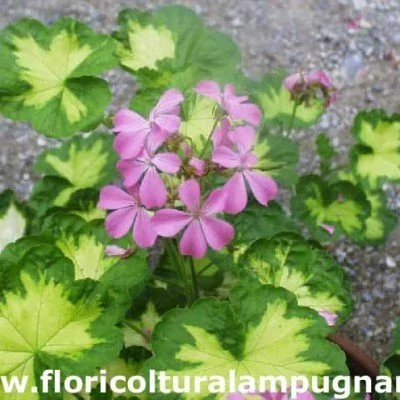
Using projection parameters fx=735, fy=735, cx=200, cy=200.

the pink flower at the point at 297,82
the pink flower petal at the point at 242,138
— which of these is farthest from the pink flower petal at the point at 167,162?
the pink flower at the point at 297,82

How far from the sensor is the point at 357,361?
5.36 feet

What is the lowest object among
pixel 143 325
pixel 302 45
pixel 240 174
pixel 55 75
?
pixel 143 325

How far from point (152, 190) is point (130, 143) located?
0.08 meters

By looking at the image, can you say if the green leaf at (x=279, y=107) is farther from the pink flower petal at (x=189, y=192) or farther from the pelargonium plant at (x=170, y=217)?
the pink flower petal at (x=189, y=192)

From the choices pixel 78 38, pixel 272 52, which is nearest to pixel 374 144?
pixel 78 38

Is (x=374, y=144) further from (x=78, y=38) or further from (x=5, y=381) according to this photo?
(x=5, y=381)

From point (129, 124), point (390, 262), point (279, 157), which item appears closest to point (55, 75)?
point (129, 124)

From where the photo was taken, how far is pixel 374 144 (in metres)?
1.65

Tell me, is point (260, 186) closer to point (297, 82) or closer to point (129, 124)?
point (129, 124)

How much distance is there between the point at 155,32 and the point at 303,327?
2.32 ft

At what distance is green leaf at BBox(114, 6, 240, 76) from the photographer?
4.76 feet

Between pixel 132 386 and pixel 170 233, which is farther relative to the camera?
pixel 132 386

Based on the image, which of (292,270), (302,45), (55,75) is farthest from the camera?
(302,45)

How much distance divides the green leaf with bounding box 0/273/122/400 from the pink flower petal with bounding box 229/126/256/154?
32 centimetres
